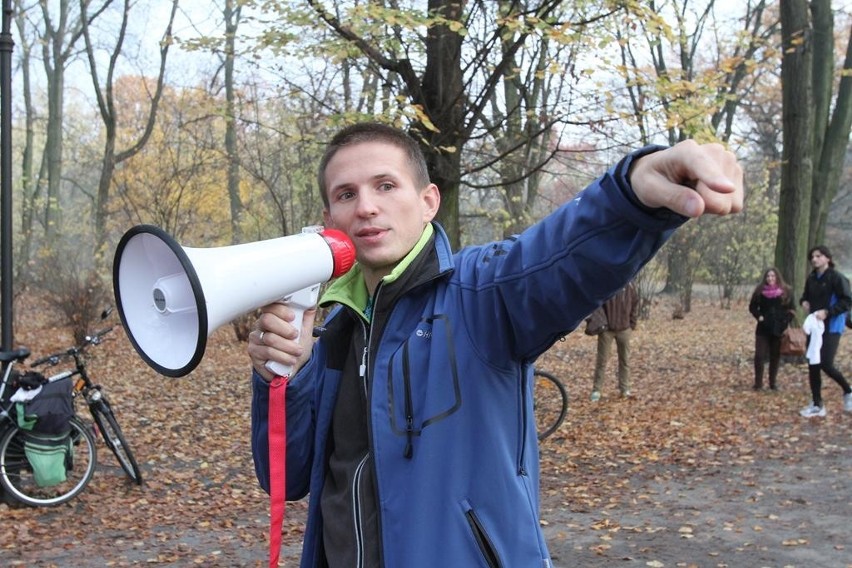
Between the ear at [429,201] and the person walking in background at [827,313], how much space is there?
8.55 m

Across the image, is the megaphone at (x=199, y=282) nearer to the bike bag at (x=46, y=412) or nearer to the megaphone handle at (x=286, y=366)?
the megaphone handle at (x=286, y=366)

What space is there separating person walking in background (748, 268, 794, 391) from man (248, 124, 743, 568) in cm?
1000

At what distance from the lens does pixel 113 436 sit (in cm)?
683

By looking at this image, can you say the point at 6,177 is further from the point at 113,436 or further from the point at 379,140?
the point at 379,140

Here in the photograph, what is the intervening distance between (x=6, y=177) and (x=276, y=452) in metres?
5.63

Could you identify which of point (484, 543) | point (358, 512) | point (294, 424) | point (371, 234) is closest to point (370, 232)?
point (371, 234)

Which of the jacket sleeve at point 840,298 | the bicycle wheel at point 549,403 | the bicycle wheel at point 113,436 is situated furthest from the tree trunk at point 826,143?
the bicycle wheel at point 113,436

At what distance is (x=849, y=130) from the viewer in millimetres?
14680

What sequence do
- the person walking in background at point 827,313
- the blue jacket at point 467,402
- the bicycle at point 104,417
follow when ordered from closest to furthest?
the blue jacket at point 467,402
the bicycle at point 104,417
the person walking in background at point 827,313

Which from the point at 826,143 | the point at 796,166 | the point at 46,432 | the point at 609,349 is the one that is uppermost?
the point at 826,143

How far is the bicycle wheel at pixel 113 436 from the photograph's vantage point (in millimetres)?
6699

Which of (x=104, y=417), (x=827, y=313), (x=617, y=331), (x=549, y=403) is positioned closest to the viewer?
(x=104, y=417)

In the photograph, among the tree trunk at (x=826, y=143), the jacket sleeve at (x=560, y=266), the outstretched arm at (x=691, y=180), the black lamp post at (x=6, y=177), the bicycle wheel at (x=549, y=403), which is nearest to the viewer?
the outstretched arm at (x=691, y=180)

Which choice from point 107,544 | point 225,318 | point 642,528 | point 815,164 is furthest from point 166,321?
point 815,164
